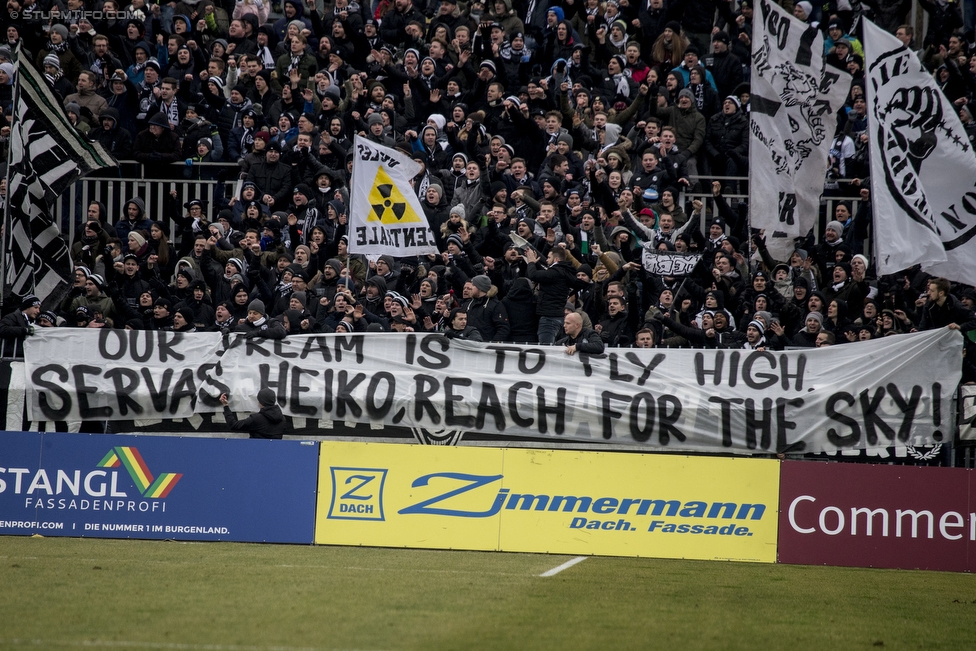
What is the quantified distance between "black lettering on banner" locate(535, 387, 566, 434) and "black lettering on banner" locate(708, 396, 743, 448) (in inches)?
72.2

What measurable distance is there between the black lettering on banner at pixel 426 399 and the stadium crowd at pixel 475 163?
0.73 metres

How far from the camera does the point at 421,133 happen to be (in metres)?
20.5

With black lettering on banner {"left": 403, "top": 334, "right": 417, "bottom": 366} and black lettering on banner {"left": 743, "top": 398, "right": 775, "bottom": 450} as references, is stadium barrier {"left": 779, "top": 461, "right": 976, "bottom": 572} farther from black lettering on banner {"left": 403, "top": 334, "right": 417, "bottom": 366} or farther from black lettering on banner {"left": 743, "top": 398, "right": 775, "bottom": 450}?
black lettering on banner {"left": 403, "top": 334, "right": 417, "bottom": 366}

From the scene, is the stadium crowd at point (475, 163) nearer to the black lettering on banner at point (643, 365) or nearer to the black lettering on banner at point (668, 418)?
the black lettering on banner at point (643, 365)

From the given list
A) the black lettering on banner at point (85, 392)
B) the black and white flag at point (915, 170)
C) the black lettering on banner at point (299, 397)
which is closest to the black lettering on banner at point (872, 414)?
the black and white flag at point (915, 170)

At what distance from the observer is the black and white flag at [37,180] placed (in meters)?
15.4

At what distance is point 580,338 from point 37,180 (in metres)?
7.34

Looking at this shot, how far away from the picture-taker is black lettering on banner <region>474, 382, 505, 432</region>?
15430 millimetres

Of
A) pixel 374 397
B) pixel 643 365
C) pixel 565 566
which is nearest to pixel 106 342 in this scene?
Answer: pixel 374 397

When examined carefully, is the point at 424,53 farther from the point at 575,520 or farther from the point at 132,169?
the point at 575,520

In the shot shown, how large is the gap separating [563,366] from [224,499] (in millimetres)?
4507

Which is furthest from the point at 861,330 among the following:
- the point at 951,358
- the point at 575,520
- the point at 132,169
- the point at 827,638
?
the point at 132,169

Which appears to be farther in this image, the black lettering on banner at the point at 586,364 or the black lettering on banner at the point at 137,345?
the black lettering on banner at the point at 137,345

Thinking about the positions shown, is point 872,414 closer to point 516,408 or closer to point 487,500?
point 516,408
